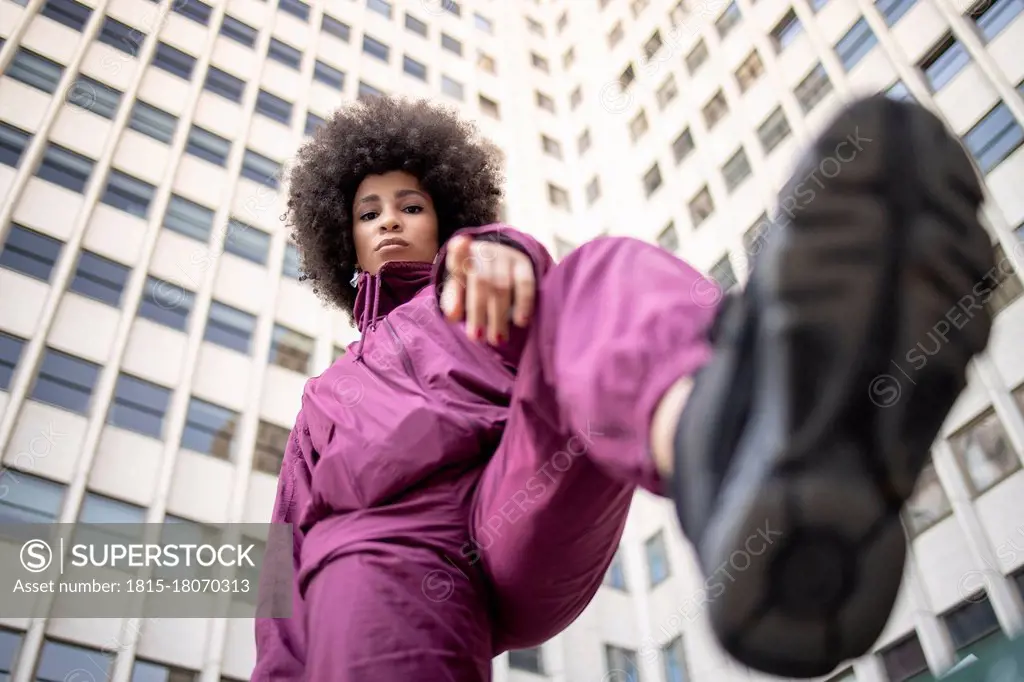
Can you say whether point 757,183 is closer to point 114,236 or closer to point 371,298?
point 114,236

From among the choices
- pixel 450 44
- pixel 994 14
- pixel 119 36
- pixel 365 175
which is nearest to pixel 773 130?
pixel 994 14

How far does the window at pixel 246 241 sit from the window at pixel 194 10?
643cm

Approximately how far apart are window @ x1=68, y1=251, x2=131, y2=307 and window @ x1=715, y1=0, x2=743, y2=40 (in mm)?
15983

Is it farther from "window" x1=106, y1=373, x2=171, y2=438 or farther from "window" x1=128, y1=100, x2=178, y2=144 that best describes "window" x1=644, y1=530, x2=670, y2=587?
"window" x1=128, y1=100, x2=178, y2=144

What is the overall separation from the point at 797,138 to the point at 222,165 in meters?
13.1

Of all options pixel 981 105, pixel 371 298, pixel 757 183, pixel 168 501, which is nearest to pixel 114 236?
pixel 168 501

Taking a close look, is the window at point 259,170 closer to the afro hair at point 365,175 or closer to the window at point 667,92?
the window at point 667,92

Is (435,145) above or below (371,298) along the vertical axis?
above

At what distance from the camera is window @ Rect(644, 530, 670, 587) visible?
71.3 ft

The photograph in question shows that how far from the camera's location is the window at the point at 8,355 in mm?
17125

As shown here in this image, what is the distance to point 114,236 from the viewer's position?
20.2 m

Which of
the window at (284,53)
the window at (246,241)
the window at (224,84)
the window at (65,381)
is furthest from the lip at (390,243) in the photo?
the window at (284,53)

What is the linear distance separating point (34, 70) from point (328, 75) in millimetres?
7985

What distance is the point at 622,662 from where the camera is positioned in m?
20.8
